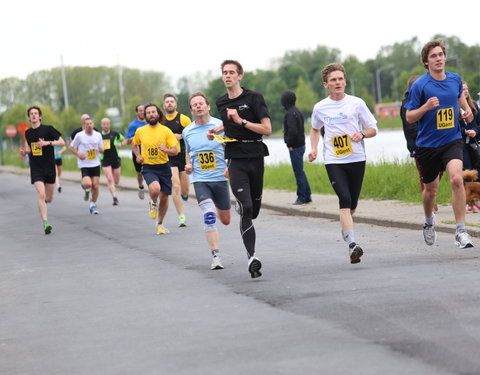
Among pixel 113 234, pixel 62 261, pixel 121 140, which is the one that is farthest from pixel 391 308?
pixel 121 140

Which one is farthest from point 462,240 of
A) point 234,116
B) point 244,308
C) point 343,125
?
point 244,308

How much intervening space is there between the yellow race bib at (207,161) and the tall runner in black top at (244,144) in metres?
0.84

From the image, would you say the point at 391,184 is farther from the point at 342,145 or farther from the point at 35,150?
the point at 342,145

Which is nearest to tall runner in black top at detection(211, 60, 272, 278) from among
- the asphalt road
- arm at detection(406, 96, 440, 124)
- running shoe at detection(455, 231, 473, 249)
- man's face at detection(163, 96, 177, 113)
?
the asphalt road

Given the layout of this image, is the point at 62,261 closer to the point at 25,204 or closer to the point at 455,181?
the point at 455,181

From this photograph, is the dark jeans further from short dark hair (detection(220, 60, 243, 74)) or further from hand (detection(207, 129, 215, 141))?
short dark hair (detection(220, 60, 243, 74))

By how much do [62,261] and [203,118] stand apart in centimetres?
273

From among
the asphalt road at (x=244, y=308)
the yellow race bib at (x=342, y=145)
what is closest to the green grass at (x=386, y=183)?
the asphalt road at (x=244, y=308)

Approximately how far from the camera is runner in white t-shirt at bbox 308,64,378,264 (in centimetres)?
1031

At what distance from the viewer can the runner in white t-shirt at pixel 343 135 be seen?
10.3 meters

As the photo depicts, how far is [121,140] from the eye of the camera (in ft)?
85.5

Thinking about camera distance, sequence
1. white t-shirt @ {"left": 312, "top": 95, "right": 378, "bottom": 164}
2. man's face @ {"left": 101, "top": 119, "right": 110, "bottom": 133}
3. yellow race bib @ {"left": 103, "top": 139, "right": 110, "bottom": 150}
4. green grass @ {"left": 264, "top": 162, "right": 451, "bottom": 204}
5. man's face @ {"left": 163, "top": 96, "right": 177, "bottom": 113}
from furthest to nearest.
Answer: man's face @ {"left": 101, "top": 119, "right": 110, "bottom": 133}, yellow race bib @ {"left": 103, "top": 139, "right": 110, "bottom": 150}, green grass @ {"left": 264, "top": 162, "right": 451, "bottom": 204}, man's face @ {"left": 163, "top": 96, "right": 177, "bottom": 113}, white t-shirt @ {"left": 312, "top": 95, "right": 378, "bottom": 164}

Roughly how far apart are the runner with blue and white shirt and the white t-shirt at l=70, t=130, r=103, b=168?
404 inches

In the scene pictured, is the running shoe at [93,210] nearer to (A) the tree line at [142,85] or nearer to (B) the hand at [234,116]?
(B) the hand at [234,116]
